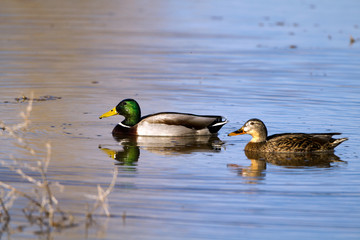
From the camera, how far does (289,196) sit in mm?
8406

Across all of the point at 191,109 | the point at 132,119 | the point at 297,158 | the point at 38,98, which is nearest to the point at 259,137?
the point at 297,158

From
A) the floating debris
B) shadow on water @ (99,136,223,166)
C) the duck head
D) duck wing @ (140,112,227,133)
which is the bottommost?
shadow on water @ (99,136,223,166)

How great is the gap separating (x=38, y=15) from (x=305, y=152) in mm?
21479

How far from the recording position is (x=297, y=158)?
1080cm

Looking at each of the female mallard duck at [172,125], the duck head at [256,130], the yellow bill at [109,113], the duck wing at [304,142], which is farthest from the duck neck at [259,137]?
the yellow bill at [109,113]

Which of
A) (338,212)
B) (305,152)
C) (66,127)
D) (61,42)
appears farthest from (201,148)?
(61,42)

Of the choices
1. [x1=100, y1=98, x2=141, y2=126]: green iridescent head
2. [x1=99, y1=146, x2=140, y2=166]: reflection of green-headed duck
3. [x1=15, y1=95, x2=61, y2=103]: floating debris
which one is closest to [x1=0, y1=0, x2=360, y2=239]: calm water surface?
[x1=99, y1=146, x2=140, y2=166]: reflection of green-headed duck

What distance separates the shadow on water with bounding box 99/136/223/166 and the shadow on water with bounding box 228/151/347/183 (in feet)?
2.56

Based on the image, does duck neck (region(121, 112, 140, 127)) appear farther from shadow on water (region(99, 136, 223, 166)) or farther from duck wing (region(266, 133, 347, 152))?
duck wing (region(266, 133, 347, 152))

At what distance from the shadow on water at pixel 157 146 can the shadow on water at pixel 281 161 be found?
0.78 metres

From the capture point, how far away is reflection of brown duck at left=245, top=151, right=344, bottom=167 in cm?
1039

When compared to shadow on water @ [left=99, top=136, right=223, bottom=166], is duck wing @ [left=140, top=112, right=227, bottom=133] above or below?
above

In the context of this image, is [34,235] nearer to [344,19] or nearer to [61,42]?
[61,42]

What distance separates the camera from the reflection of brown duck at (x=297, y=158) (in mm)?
10387
